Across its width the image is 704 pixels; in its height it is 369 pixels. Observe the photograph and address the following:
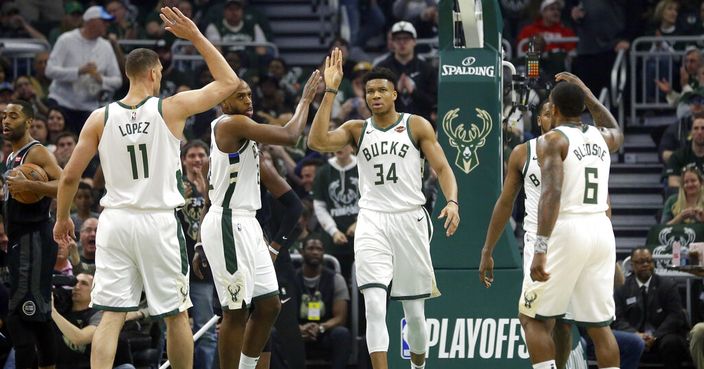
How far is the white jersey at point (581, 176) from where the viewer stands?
10055mm

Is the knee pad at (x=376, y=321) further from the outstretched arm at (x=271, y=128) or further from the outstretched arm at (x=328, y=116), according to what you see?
the outstretched arm at (x=271, y=128)

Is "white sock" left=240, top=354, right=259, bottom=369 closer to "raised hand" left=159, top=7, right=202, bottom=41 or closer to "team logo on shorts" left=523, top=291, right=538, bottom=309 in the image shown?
"team logo on shorts" left=523, top=291, right=538, bottom=309

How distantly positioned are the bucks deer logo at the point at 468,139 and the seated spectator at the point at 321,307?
267 centimetres

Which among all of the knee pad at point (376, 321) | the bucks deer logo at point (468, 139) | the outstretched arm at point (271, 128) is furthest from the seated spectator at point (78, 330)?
the bucks deer logo at point (468, 139)

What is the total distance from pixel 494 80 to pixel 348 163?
3448 mm

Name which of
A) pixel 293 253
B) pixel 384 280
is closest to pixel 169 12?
pixel 384 280

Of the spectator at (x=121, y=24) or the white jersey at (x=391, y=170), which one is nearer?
the white jersey at (x=391, y=170)

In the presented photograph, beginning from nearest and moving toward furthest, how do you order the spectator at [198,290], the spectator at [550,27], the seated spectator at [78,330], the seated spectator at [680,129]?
the seated spectator at [78,330], the spectator at [198,290], the seated spectator at [680,129], the spectator at [550,27]

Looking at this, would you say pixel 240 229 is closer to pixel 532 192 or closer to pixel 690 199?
pixel 532 192

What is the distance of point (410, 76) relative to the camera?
58.9ft

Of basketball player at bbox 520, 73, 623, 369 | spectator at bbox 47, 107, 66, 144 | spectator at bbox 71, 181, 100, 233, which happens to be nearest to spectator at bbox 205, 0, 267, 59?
spectator at bbox 47, 107, 66, 144

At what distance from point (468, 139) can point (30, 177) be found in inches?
158

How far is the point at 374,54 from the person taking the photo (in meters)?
20.8

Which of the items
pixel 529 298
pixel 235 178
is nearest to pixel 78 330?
pixel 235 178
